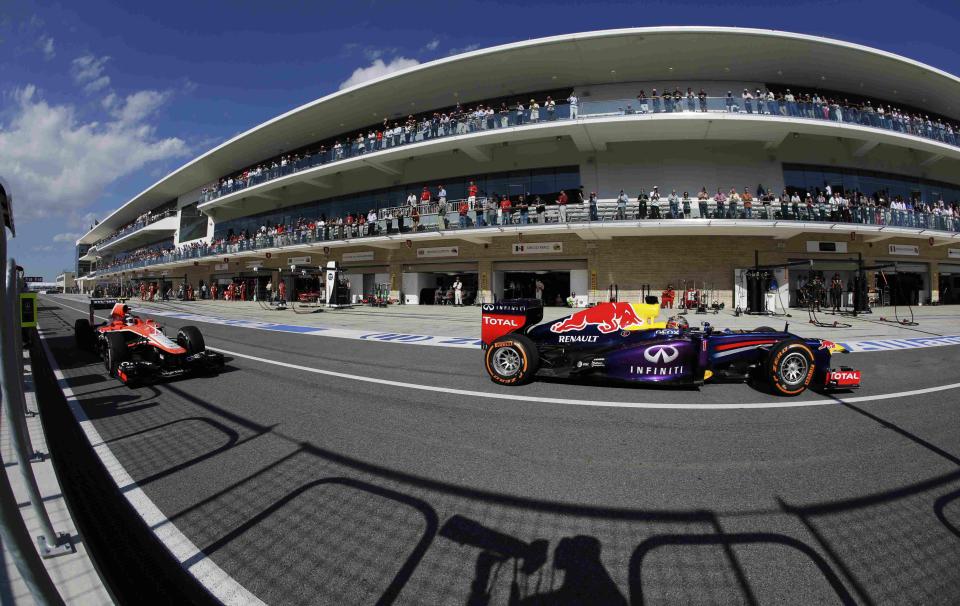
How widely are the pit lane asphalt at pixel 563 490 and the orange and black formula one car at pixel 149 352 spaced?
2.15 ft

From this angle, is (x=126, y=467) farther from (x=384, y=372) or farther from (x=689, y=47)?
(x=689, y=47)

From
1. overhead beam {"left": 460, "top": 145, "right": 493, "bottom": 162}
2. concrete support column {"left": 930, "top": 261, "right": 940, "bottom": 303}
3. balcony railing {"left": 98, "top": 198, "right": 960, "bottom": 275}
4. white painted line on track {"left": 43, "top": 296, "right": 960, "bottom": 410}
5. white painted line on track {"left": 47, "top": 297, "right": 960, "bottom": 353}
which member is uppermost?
overhead beam {"left": 460, "top": 145, "right": 493, "bottom": 162}

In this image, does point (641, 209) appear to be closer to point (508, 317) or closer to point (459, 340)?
point (459, 340)

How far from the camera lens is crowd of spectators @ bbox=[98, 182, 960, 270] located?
667 inches

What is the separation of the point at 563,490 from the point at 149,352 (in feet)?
24.3

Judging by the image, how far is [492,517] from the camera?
2365mm

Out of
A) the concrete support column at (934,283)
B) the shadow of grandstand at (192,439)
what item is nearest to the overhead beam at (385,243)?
the shadow of grandstand at (192,439)

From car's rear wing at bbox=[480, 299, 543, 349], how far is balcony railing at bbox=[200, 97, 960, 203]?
1495 cm

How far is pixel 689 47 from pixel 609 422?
2170cm

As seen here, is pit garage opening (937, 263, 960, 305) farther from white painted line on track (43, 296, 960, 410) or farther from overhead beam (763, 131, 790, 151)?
white painted line on track (43, 296, 960, 410)

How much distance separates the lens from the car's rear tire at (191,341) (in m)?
6.26

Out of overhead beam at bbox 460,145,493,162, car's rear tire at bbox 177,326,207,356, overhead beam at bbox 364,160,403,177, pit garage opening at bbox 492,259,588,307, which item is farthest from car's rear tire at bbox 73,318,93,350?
overhead beam at bbox 460,145,493,162

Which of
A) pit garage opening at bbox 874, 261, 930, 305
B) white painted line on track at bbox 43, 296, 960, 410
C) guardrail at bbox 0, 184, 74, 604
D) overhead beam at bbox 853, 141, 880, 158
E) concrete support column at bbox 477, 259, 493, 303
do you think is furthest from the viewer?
concrete support column at bbox 477, 259, 493, 303

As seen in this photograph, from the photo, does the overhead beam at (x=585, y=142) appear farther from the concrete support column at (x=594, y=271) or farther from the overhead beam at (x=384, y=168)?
the overhead beam at (x=384, y=168)
